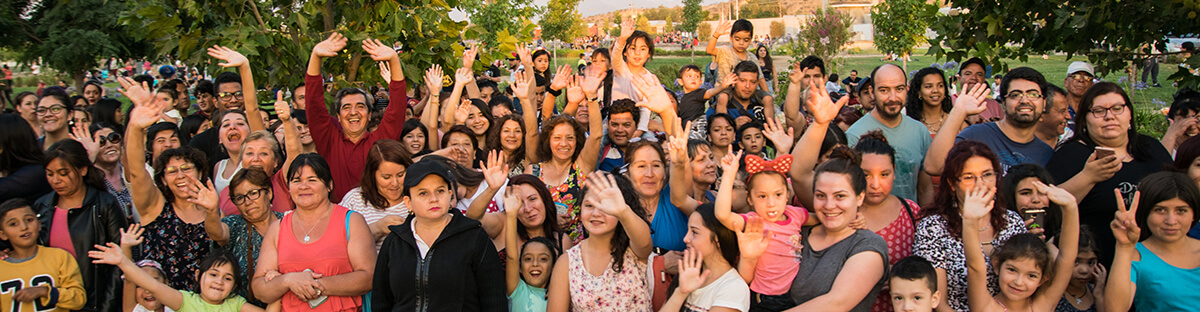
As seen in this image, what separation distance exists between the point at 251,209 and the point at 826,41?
14139 millimetres

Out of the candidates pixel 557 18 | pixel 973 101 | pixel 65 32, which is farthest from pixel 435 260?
pixel 557 18

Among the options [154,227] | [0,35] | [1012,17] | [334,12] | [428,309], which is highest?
[0,35]

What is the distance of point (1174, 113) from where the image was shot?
5234mm

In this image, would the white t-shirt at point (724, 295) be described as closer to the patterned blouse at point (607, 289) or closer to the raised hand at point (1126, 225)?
the patterned blouse at point (607, 289)

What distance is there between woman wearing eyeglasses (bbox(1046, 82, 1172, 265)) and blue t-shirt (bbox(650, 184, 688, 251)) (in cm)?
191

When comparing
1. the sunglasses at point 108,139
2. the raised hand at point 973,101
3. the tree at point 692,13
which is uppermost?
the tree at point 692,13

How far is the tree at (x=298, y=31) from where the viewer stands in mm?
5734

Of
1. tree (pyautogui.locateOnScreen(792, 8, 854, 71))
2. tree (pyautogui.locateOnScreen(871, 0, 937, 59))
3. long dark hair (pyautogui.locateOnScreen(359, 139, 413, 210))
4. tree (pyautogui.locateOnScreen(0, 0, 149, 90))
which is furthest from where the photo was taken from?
tree (pyautogui.locateOnScreen(792, 8, 854, 71))

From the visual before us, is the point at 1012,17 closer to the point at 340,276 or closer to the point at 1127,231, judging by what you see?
the point at 1127,231

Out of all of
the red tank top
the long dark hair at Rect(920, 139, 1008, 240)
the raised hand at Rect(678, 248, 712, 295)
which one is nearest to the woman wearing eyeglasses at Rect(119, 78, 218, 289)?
the red tank top

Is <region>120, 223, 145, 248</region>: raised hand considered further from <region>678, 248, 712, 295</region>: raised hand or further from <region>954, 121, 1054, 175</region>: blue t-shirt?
<region>954, 121, 1054, 175</region>: blue t-shirt

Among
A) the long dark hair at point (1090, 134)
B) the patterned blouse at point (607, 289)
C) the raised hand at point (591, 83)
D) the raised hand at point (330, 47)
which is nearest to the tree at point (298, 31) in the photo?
the raised hand at point (330, 47)

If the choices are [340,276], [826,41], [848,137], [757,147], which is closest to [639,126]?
[757,147]

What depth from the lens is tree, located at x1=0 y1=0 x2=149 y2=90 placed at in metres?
12.2
